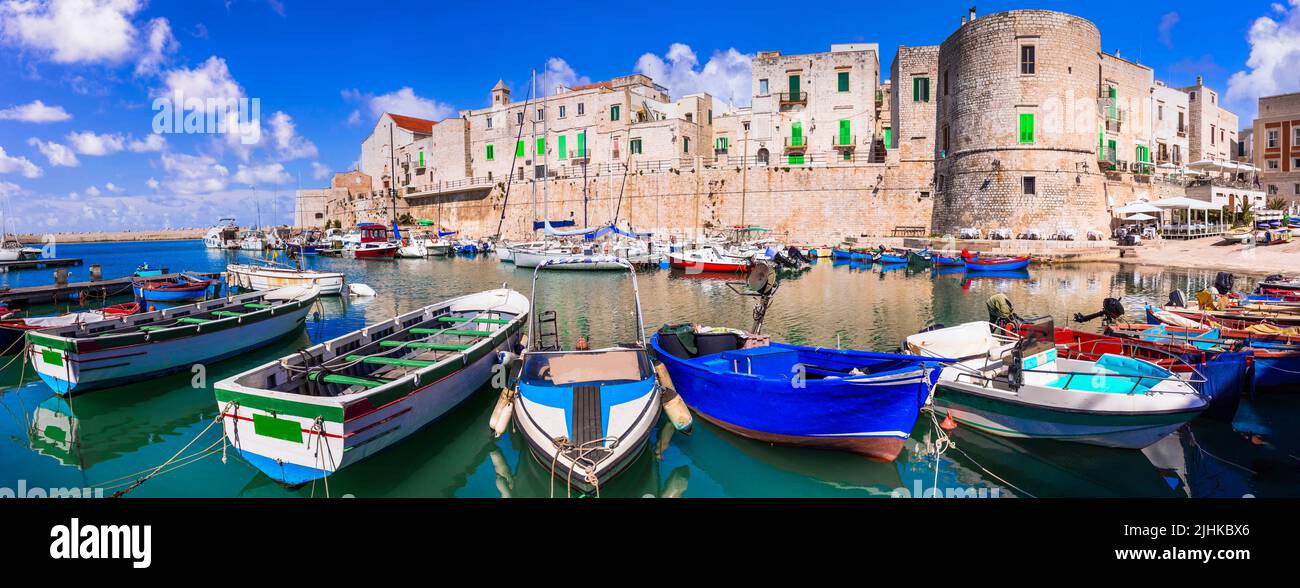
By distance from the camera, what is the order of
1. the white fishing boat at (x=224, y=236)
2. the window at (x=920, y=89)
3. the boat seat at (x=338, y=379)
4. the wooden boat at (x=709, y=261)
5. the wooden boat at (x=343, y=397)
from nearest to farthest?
the wooden boat at (x=343, y=397) < the boat seat at (x=338, y=379) < the wooden boat at (x=709, y=261) < the window at (x=920, y=89) < the white fishing boat at (x=224, y=236)

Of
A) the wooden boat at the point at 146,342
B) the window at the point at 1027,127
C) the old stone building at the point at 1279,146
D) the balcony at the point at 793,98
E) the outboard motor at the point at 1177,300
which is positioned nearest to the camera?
the wooden boat at the point at 146,342

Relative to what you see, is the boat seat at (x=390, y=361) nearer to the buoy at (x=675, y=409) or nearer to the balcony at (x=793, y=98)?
the buoy at (x=675, y=409)

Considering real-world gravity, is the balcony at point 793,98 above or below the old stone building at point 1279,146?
above

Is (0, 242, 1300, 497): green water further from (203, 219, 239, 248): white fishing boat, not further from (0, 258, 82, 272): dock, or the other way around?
(203, 219, 239, 248): white fishing boat

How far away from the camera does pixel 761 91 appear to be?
3894 cm

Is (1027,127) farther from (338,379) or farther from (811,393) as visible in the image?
(338,379)

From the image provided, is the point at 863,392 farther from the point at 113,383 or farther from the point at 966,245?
the point at 966,245

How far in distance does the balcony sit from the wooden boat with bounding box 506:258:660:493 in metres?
34.0

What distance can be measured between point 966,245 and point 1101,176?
26.1ft

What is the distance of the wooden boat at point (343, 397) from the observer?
569cm

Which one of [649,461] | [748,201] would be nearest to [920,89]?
[748,201]

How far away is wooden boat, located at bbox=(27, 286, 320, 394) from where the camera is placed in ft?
28.4

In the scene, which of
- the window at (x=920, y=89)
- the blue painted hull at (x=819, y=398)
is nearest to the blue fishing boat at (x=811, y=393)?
the blue painted hull at (x=819, y=398)
